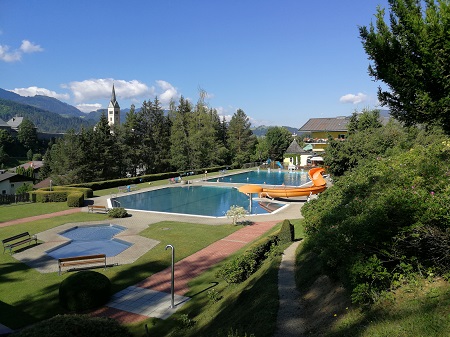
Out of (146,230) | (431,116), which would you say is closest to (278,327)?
(431,116)

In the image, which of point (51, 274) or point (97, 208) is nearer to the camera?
point (51, 274)

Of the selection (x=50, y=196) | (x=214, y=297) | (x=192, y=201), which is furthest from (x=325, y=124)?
(x=214, y=297)

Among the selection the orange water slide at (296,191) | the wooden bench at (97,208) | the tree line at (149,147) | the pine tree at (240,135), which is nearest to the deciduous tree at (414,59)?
the orange water slide at (296,191)

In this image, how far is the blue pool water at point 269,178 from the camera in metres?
43.7

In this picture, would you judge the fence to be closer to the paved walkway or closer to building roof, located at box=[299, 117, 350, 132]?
the paved walkway

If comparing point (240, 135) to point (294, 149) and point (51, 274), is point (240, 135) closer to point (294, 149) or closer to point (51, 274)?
point (294, 149)

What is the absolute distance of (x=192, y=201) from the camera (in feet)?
102

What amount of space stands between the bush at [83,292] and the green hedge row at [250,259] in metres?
3.94

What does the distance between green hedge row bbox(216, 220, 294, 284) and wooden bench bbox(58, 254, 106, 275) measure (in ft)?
17.3

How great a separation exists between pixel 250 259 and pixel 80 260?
7.23 meters

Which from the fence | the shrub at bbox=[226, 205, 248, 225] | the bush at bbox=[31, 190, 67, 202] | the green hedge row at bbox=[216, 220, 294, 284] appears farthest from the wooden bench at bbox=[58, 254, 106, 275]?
the fence

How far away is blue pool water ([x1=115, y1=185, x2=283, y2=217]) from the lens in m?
27.4

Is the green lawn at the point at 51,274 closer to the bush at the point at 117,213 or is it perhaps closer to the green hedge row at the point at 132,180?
the bush at the point at 117,213

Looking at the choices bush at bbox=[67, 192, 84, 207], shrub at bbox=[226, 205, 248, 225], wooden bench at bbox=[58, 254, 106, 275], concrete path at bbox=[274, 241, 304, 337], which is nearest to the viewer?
concrete path at bbox=[274, 241, 304, 337]
